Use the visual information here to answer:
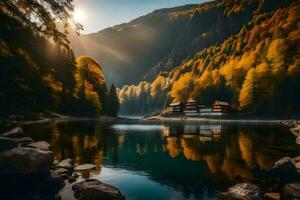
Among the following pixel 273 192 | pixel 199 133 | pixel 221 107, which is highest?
pixel 221 107

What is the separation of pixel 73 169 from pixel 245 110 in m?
112

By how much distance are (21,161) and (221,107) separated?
125m

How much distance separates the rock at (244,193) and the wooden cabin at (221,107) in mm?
120903

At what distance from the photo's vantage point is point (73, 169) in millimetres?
24359

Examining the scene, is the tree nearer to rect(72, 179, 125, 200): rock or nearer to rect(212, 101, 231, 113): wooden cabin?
rect(212, 101, 231, 113): wooden cabin

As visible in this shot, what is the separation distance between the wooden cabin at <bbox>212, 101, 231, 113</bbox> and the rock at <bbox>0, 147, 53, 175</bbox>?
122956 millimetres

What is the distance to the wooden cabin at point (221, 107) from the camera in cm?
13600

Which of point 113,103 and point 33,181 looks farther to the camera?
point 113,103

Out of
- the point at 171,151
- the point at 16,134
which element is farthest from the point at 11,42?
the point at 171,151

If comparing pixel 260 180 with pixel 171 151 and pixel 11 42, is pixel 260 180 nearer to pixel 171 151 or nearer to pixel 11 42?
pixel 171 151

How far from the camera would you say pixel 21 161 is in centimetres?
1773

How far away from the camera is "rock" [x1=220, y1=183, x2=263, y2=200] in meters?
16.7

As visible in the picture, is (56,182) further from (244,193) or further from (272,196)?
(272,196)

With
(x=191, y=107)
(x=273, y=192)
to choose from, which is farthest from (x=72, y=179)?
(x=191, y=107)
